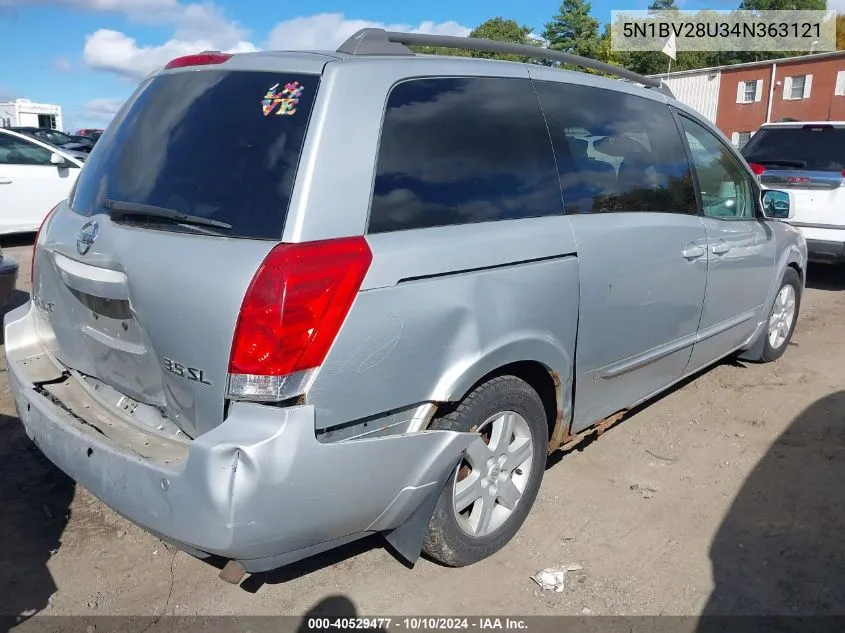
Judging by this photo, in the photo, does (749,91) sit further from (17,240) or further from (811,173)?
(17,240)

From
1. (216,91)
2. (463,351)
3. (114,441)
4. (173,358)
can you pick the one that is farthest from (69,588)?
(216,91)

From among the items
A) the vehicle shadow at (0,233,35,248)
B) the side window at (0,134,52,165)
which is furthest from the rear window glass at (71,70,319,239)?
the vehicle shadow at (0,233,35,248)

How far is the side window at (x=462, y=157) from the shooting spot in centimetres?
231

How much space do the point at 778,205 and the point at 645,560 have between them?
278cm

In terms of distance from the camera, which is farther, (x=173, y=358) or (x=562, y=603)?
(x=562, y=603)

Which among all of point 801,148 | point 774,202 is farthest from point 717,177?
point 801,148

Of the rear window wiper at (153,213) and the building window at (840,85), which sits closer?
the rear window wiper at (153,213)

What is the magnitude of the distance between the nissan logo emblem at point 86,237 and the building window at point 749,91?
Answer: 35.2 meters

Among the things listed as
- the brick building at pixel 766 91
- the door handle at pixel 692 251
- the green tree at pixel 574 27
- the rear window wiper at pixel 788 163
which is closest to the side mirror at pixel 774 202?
the door handle at pixel 692 251

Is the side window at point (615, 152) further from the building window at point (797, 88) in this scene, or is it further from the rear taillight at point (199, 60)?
the building window at point (797, 88)

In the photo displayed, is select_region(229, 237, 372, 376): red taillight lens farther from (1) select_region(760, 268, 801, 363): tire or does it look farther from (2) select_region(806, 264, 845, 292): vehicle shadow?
(2) select_region(806, 264, 845, 292): vehicle shadow

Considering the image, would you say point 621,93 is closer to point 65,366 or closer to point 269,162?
point 269,162

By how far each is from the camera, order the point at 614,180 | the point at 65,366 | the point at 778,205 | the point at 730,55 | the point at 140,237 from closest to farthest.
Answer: the point at 140,237 < the point at 65,366 < the point at 614,180 < the point at 778,205 < the point at 730,55

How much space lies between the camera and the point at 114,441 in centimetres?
233
